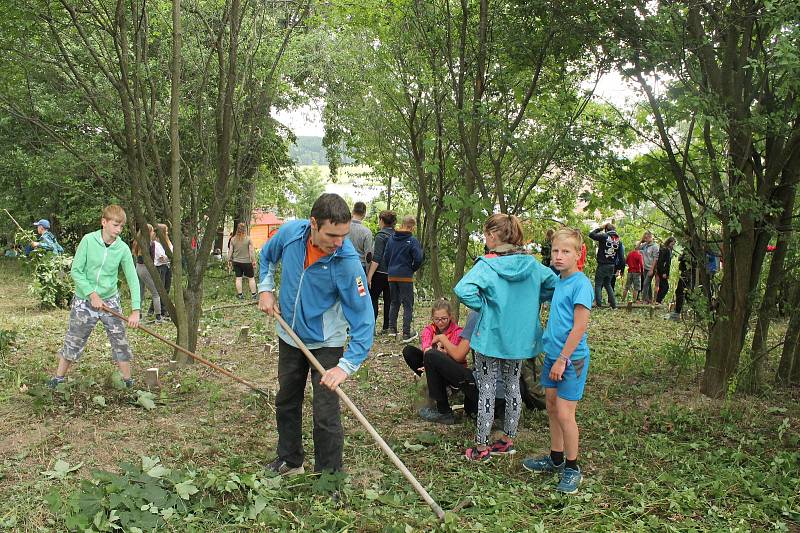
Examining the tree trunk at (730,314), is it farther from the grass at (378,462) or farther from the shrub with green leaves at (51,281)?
the shrub with green leaves at (51,281)

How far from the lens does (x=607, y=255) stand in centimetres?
1259

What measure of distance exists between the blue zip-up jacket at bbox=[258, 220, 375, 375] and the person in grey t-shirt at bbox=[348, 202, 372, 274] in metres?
4.99

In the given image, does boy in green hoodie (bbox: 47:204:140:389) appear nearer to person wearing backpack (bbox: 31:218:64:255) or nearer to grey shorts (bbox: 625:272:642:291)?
person wearing backpack (bbox: 31:218:64:255)

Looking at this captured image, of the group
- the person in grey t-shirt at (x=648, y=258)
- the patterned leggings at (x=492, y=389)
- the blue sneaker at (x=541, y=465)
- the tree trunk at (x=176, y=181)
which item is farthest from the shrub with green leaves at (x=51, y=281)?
the person in grey t-shirt at (x=648, y=258)

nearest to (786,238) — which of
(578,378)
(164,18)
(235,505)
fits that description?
(578,378)

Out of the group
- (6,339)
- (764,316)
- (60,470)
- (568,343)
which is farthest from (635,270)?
(60,470)

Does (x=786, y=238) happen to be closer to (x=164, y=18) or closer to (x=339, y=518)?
(x=339, y=518)

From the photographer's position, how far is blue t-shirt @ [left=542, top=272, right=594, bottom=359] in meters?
4.18

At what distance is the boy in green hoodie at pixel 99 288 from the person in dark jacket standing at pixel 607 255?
9018 mm

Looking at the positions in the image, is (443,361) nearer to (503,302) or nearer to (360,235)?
(503,302)

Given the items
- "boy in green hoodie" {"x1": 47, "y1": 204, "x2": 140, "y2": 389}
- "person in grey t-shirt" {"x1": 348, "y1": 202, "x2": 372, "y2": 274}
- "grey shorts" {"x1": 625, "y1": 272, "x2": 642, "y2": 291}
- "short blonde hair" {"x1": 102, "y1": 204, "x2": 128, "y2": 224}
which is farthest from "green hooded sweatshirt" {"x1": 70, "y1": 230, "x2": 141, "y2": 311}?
"grey shorts" {"x1": 625, "y1": 272, "x2": 642, "y2": 291}

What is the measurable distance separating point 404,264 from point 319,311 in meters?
5.09

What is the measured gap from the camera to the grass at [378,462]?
3656 millimetres

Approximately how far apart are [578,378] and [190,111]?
10.5 m
